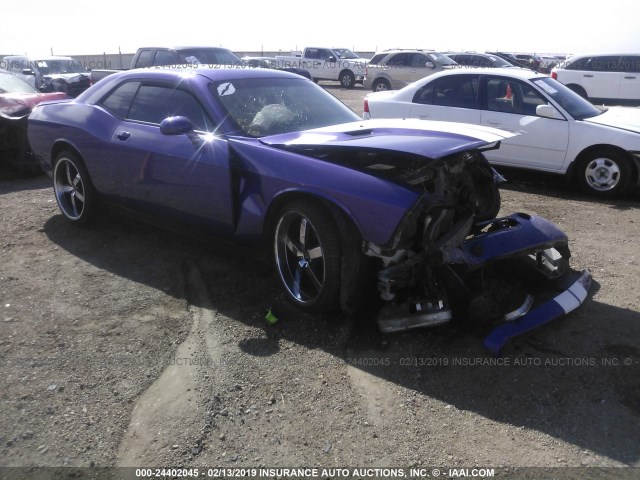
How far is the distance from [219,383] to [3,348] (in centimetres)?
146

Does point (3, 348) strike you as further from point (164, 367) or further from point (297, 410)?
point (297, 410)

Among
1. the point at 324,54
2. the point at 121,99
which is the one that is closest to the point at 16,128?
the point at 121,99

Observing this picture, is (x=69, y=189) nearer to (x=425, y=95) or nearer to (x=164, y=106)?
(x=164, y=106)

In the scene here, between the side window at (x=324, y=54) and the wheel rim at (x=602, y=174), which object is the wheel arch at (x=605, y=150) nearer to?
the wheel rim at (x=602, y=174)

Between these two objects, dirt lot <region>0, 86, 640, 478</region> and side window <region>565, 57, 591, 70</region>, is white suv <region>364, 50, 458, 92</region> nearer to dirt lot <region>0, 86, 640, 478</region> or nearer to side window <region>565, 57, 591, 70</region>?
side window <region>565, 57, 591, 70</region>

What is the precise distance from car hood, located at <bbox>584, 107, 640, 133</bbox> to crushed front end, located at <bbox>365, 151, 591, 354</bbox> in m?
3.85

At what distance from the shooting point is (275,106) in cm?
463

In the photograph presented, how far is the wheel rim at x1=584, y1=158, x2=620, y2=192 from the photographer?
693 centimetres

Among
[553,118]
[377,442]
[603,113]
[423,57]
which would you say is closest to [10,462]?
[377,442]

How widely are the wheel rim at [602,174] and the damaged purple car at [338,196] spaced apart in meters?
3.11

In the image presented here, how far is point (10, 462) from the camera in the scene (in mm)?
2613

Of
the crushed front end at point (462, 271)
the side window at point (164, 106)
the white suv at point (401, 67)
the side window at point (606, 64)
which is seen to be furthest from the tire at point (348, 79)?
the crushed front end at point (462, 271)

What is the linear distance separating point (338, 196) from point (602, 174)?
4.86 meters

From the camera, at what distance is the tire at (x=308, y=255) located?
3.59 m
